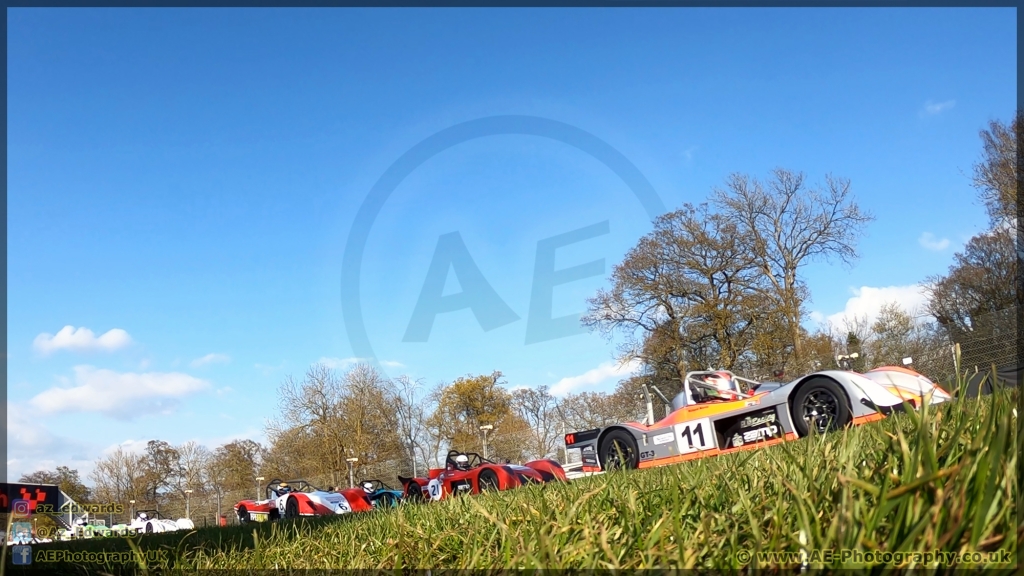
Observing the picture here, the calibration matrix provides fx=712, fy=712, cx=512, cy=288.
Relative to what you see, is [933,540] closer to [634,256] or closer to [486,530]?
[486,530]

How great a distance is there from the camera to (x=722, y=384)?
1064 cm

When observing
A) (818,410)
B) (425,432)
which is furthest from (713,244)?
(818,410)

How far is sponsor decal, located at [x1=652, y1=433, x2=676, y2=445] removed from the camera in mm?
9719

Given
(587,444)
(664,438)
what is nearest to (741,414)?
(664,438)

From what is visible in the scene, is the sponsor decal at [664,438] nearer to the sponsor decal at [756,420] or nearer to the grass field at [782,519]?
the sponsor decal at [756,420]

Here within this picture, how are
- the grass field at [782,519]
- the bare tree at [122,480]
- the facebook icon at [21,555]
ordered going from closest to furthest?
the grass field at [782,519] < the facebook icon at [21,555] < the bare tree at [122,480]

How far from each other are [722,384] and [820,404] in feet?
9.35

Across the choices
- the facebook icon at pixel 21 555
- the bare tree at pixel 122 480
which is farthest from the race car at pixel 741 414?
the bare tree at pixel 122 480

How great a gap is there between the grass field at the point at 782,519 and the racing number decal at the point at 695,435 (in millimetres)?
6480

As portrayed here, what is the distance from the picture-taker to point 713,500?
213cm

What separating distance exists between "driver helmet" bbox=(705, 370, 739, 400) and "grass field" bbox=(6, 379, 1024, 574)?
724 centimetres

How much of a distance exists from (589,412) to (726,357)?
249 inches

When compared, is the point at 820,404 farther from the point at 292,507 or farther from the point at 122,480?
the point at 122,480

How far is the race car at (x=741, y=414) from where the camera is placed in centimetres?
741
